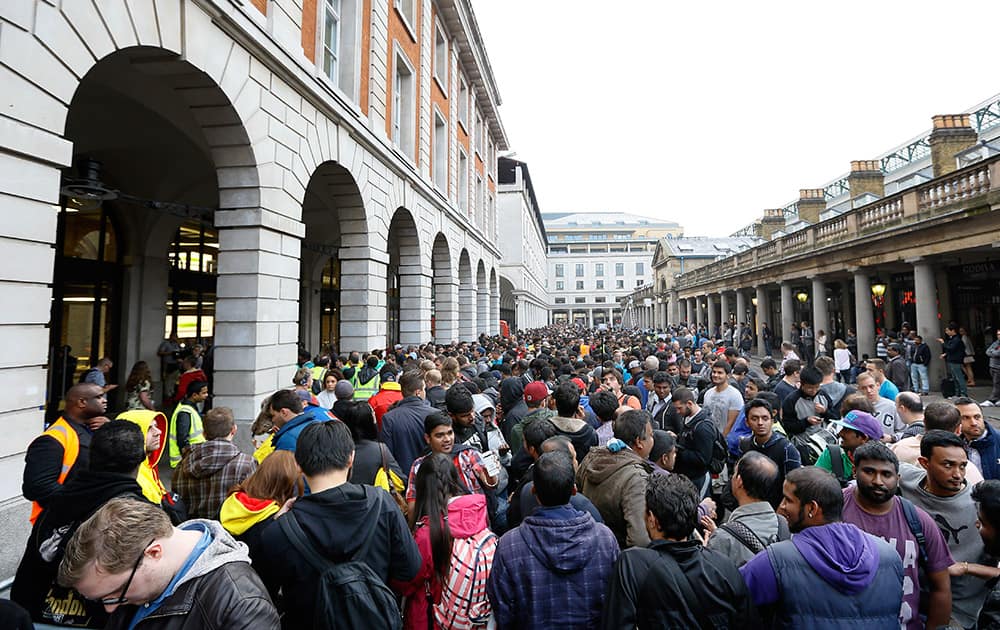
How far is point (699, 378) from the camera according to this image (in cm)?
823

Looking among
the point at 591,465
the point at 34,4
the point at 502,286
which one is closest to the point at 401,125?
the point at 34,4

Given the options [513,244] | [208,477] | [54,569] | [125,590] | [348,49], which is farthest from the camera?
[513,244]

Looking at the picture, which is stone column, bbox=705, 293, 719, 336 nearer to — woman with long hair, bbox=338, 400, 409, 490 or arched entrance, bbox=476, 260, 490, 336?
arched entrance, bbox=476, 260, 490, 336

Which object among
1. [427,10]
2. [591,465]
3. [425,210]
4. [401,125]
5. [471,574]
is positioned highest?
[427,10]

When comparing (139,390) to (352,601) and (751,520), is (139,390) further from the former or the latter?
(751,520)

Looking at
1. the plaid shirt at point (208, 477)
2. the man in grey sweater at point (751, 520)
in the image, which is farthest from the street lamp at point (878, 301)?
the plaid shirt at point (208, 477)

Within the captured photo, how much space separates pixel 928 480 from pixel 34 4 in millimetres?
8472

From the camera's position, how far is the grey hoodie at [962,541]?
9.09 feet

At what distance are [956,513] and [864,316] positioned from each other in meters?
16.8

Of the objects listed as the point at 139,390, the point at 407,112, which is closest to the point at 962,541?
the point at 139,390

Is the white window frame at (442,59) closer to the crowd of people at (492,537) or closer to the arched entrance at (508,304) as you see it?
the crowd of people at (492,537)

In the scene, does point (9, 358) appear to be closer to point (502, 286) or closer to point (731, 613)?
point (731, 613)

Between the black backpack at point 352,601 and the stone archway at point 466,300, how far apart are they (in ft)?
64.6

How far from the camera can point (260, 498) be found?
8.85 feet
